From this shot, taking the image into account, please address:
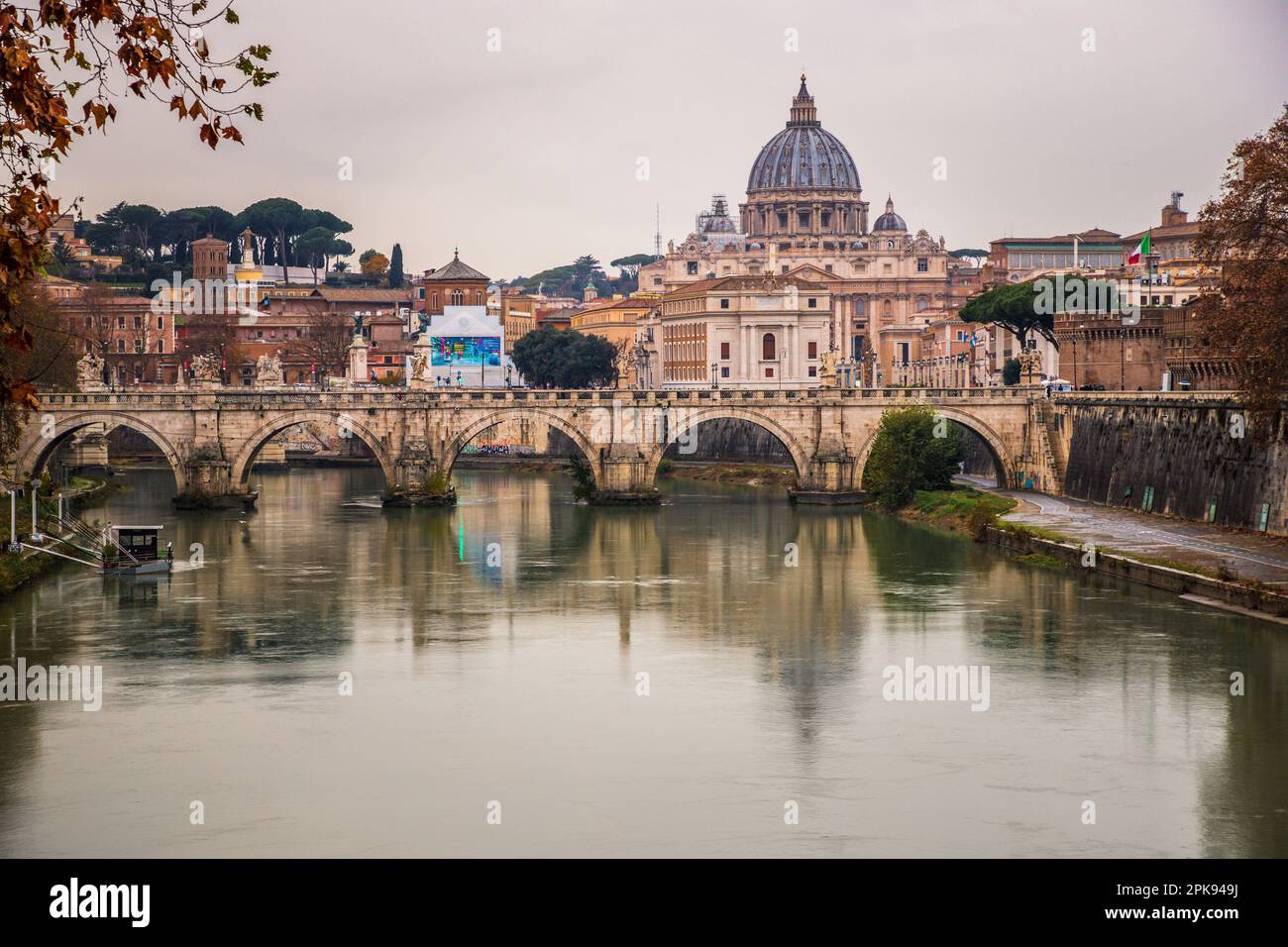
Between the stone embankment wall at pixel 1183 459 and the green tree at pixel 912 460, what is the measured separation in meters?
3.90

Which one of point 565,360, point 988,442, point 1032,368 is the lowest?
point 988,442

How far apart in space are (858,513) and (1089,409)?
7.87 metres

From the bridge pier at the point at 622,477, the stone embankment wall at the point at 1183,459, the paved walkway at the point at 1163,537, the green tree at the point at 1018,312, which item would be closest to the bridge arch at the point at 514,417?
the bridge pier at the point at 622,477

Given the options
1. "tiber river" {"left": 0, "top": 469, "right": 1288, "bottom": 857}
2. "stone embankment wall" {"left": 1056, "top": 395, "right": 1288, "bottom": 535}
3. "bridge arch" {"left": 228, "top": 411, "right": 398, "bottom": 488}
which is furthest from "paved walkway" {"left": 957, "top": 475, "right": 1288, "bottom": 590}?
"bridge arch" {"left": 228, "top": 411, "right": 398, "bottom": 488}

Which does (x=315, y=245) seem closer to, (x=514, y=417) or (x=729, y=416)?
(x=514, y=417)

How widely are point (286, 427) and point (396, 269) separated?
81.8 meters

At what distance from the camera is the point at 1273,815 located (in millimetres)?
20906

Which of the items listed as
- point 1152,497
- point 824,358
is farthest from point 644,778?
point 824,358

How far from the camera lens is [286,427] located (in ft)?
197

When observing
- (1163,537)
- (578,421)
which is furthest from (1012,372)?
(1163,537)

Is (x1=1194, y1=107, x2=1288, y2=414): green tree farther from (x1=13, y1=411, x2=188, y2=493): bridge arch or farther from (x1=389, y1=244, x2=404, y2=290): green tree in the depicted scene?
(x1=389, y1=244, x2=404, y2=290): green tree

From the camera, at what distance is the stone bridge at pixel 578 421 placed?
197ft

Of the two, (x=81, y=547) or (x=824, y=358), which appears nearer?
(x=81, y=547)
